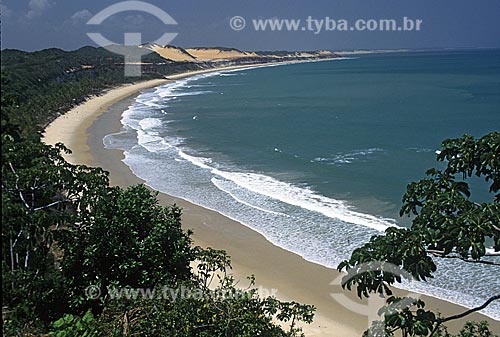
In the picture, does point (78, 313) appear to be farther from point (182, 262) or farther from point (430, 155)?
point (430, 155)

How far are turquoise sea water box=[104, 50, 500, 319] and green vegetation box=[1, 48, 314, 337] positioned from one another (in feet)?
20.0

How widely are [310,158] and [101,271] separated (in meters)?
19.3

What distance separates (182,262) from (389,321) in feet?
17.2

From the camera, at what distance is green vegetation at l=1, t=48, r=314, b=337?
729 cm

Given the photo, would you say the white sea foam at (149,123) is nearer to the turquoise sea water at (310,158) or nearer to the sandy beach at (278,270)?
the turquoise sea water at (310,158)

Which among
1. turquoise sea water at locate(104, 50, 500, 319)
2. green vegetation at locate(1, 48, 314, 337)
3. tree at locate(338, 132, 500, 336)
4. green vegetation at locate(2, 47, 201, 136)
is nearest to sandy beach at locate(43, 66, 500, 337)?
turquoise sea water at locate(104, 50, 500, 319)

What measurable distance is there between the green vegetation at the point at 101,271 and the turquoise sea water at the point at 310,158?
20.0 ft

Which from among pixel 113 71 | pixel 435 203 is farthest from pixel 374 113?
pixel 113 71

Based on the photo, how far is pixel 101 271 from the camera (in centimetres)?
918

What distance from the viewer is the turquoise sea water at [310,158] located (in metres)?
16.2

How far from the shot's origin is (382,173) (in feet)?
78.1

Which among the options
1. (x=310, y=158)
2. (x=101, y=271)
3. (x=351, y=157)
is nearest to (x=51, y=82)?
(x=310, y=158)

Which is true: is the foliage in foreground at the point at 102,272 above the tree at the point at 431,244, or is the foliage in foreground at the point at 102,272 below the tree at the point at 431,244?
below

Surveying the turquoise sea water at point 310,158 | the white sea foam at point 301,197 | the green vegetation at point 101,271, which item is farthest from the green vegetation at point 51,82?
the white sea foam at point 301,197
